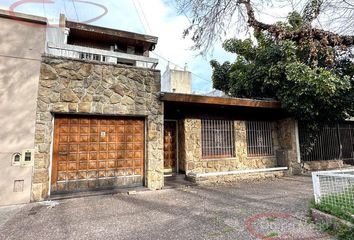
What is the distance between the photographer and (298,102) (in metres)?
7.57

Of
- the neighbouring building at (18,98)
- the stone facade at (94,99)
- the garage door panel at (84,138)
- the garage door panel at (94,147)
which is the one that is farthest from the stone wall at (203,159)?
the neighbouring building at (18,98)

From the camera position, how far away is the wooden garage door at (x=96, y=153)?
5.40m

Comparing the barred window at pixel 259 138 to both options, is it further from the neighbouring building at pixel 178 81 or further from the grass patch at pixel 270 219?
the neighbouring building at pixel 178 81

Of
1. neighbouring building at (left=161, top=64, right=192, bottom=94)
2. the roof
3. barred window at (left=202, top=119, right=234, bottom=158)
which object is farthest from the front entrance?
neighbouring building at (left=161, top=64, right=192, bottom=94)

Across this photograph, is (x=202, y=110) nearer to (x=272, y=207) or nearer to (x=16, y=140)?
(x=272, y=207)

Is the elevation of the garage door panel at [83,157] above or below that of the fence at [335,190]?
above

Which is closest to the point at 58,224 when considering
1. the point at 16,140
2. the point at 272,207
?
the point at 16,140

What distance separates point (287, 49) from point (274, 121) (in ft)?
10.1

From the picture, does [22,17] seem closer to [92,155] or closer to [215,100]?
[92,155]

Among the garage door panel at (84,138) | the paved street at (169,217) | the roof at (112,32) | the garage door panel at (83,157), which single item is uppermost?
the roof at (112,32)

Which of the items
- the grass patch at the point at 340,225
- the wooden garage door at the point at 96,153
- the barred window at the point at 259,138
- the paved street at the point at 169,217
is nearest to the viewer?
the grass patch at the point at 340,225

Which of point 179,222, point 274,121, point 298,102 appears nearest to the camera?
point 179,222

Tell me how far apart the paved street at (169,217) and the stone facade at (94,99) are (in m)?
0.85

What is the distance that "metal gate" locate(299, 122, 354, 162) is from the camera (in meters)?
8.75
